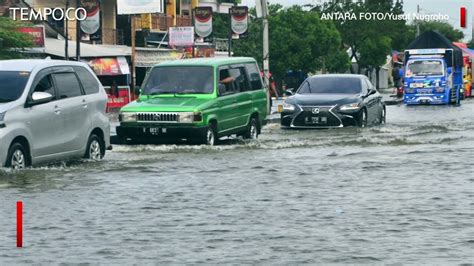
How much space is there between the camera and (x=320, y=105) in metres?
31.2

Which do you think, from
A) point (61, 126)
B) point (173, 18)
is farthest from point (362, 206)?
point (173, 18)

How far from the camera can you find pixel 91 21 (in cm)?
5253

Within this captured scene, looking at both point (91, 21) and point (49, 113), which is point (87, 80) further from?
point (91, 21)

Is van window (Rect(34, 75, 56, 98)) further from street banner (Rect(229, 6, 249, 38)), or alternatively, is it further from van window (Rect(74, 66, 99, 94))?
street banner (Rect(229, 6, 249, 38))

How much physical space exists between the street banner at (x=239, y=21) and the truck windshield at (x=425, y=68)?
1018 cm

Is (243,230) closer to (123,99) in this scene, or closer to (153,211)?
(153,211)

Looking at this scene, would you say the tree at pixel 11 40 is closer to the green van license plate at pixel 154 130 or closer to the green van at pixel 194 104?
the green van at pixel 194 104

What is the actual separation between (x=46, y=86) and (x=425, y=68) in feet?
119

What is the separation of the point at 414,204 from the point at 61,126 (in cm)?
675

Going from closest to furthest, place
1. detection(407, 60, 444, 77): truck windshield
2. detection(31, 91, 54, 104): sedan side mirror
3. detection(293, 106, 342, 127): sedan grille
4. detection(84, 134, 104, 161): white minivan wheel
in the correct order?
detection(31, 91, 54, 104): sedan side mirror < detection(84, 134, 104, 161): white minivan wheel < detection(293, 106, 342, 127): sedan grille < detection(407, 60, 444, 77): truck windshield

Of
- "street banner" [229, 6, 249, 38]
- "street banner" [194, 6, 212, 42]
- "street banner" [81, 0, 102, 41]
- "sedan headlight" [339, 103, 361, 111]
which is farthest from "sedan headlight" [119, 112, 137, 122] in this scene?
"street banner" [194, 6, 212, 42]

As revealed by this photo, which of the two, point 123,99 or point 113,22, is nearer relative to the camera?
point 123,99

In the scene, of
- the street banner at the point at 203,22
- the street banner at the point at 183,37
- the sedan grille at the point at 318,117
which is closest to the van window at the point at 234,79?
the sedan grille at the point at 318,117

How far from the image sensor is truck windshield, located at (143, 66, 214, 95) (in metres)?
25.4
